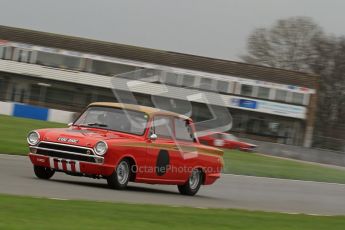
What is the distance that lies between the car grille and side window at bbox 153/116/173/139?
1.83 m

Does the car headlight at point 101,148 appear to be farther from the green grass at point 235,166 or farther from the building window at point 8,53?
the building window at point 8,53

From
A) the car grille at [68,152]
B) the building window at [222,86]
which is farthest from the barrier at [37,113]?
the car grille at [68,152]

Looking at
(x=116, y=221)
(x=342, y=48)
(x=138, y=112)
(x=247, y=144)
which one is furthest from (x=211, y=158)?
(x=342, y=48)

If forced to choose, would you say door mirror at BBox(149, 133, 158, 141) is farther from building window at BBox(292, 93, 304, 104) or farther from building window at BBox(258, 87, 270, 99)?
building window at BBox(292, 93, 304, 104)

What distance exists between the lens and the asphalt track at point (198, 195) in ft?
35.6

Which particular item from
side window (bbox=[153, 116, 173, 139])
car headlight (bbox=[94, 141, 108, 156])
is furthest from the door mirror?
car headlight (bbox=[94, 141, 108, 156])

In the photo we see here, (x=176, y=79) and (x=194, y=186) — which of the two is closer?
(x=194, y=186)

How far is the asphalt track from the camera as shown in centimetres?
1084

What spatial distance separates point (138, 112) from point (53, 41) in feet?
170

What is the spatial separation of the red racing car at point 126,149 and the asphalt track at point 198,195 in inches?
12.4

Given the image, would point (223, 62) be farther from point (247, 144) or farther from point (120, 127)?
point (120, 127)

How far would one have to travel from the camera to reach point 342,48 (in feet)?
221

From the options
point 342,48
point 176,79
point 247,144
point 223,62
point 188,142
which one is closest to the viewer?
point 188,142

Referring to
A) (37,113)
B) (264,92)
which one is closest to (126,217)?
(37,113)
